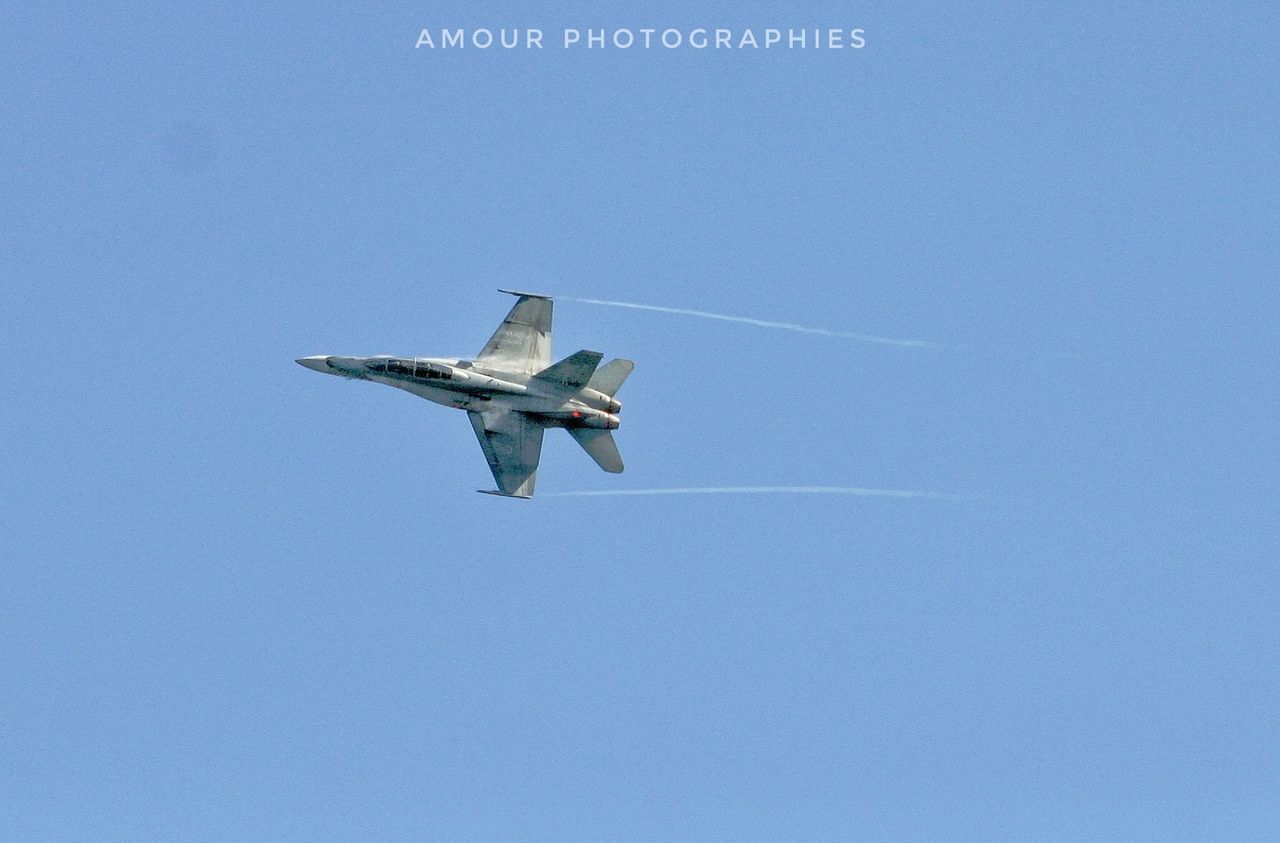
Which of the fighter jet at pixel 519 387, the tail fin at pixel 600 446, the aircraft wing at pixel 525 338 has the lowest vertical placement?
the tail fin at pixel 600 446

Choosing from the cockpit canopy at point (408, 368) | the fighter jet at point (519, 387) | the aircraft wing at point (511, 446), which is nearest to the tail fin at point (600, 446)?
the fighter jet at point (519, 387)

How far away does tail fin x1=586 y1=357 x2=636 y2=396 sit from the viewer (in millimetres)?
47375

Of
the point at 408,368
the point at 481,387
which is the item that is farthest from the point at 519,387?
the point at 408,368

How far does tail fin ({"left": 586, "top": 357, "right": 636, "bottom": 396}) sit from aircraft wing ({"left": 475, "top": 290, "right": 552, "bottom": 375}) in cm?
188

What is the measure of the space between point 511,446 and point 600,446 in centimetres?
259

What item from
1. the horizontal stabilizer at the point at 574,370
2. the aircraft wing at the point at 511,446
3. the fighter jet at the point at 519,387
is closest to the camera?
the horizontal stabilizer at the point at 574,370

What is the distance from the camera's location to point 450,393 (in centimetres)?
4788

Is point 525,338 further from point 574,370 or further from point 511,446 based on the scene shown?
point 511,446

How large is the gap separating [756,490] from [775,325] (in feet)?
14.1

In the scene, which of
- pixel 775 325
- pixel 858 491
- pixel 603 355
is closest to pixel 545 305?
pixel 603 355

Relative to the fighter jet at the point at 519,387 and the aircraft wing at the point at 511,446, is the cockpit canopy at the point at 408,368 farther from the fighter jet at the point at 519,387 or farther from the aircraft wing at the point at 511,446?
the aircraft wing at the point at 511,446

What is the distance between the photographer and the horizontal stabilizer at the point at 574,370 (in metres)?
46.4

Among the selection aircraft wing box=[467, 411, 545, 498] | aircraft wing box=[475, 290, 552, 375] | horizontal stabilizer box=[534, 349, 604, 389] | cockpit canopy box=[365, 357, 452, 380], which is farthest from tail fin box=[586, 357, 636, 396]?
cockpit canopy box=[365, 357, 452, 380]

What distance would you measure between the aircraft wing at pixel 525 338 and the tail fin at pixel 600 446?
2.41 meters
